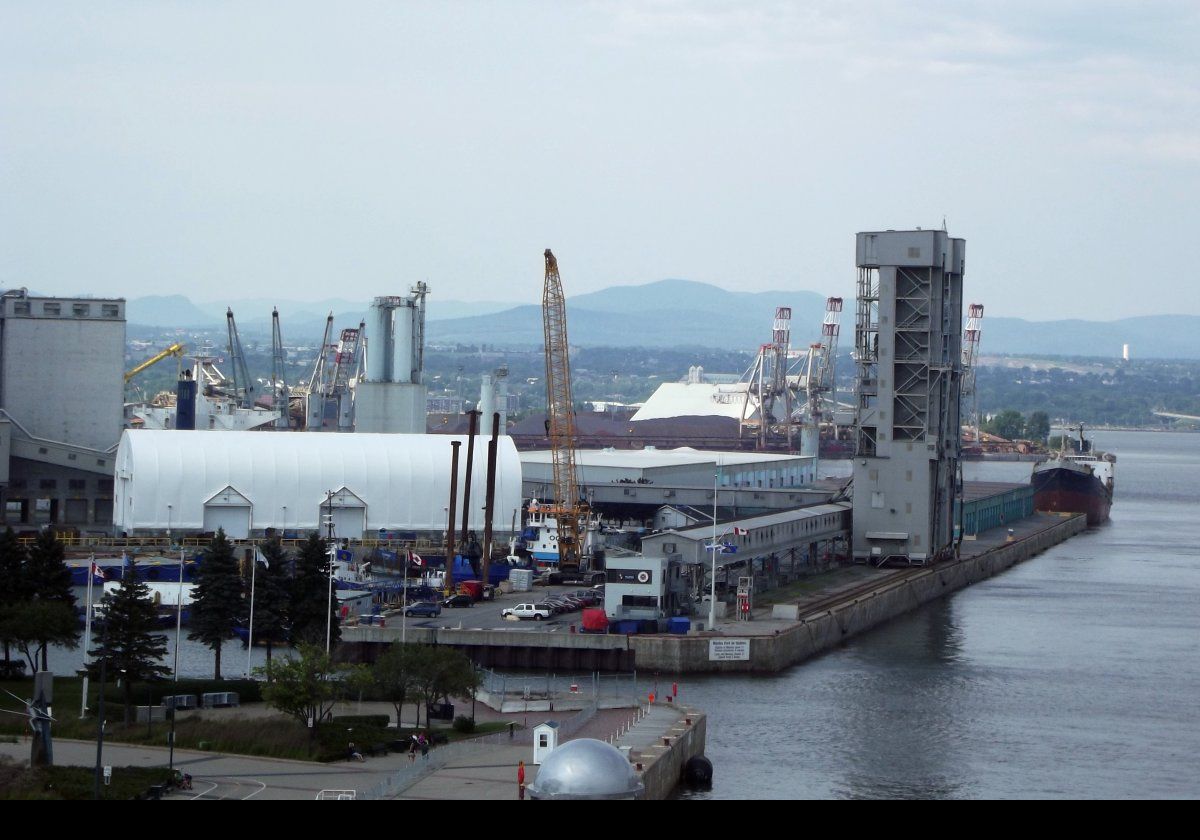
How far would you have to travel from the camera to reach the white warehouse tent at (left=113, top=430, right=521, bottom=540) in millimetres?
49031

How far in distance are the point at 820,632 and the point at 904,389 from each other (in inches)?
593

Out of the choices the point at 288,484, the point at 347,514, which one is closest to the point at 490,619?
the point at 347,514

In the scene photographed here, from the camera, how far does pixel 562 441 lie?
5538cm

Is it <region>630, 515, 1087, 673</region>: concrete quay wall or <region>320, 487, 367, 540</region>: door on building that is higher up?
<region>320, 487, 367, 540</region>: door on building

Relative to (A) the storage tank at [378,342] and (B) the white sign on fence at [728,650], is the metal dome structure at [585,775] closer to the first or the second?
(B) the white sign on fence at [728,650]

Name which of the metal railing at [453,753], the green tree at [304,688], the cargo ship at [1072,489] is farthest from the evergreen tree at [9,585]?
the cargo ship at [1072,489]

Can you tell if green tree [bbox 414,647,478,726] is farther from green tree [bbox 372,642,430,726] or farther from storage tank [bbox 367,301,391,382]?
storage tank [bbox 367,301,391,382]

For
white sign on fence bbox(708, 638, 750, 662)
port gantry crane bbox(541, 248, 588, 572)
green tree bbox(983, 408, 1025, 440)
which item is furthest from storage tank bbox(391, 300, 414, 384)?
green tree bbox(983, 408, 1025, 440)

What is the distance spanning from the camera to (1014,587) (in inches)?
1994

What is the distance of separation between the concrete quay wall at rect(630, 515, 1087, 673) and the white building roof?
92.1m

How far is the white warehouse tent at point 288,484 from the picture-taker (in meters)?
49.0

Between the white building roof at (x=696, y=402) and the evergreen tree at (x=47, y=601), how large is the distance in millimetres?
111641

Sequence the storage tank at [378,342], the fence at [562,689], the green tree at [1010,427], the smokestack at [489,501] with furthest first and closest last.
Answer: the green tree at [1010,427] < the storage tank at [378,342] < the smokestack at [489,501] < the fence at [562,689]
